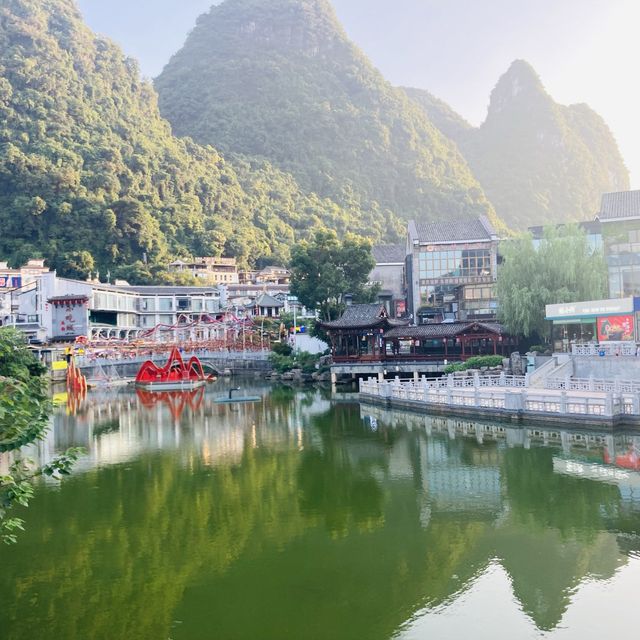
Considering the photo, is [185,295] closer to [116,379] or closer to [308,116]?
[116,379]

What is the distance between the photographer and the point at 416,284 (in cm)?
5194

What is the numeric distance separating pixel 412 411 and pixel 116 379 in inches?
1234

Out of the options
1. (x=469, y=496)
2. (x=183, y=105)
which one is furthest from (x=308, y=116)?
(x=469, y=496)

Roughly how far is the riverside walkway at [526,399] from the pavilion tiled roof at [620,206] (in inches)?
719

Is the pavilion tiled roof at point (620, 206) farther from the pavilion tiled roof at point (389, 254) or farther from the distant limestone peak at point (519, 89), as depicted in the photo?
the distant limestone peak at point (519, 89)

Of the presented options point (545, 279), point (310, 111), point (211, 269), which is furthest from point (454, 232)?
point (310, 111)

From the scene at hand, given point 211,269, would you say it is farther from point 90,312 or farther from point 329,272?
point 329,272

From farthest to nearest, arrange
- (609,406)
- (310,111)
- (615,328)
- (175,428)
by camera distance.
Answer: (310,111) < (615,328) < (175,428) < (609,406)

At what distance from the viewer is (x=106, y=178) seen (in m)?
90.4

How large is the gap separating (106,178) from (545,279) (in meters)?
69.6

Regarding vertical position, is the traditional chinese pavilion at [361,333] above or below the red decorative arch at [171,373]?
above

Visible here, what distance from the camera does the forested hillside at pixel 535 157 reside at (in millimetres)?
158375

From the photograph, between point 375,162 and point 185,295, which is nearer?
point 185,295

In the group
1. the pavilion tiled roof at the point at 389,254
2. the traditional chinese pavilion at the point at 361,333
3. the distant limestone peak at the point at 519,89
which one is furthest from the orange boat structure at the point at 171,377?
the distant limestone peak at the point at 519,89
